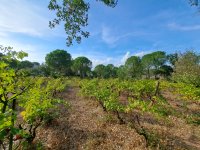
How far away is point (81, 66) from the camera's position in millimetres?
78188

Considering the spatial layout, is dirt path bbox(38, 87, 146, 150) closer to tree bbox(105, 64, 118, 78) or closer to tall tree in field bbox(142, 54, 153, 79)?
tall tree in field bbox(142, 54, 153, 79)

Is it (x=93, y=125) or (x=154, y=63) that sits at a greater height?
(x=154, y=63)

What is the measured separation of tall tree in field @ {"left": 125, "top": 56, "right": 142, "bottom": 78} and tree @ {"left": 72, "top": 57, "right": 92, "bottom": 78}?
1588 centimetres

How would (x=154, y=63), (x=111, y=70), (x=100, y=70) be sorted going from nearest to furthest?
(x=154, y=63)
(x=100, y=70)
(x=111, y=70)

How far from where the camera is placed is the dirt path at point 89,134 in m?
8.25

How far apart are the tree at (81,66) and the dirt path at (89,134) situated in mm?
65635

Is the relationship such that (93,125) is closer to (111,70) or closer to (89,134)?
(89,134)

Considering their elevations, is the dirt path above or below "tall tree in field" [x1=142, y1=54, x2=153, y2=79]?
below

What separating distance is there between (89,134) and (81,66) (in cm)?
6939

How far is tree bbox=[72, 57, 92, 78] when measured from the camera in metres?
77.7

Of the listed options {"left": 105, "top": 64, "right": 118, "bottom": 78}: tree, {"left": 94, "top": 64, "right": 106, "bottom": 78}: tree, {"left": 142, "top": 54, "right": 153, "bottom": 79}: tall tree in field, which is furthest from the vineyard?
{"left": 105, "top": 64, "right": 118, "bottom": 78}: tree

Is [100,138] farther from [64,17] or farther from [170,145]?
[64,17]

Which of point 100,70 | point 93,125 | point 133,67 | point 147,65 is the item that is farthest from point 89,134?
point 100,70

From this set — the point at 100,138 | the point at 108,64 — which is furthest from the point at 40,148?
the point at 108,64
